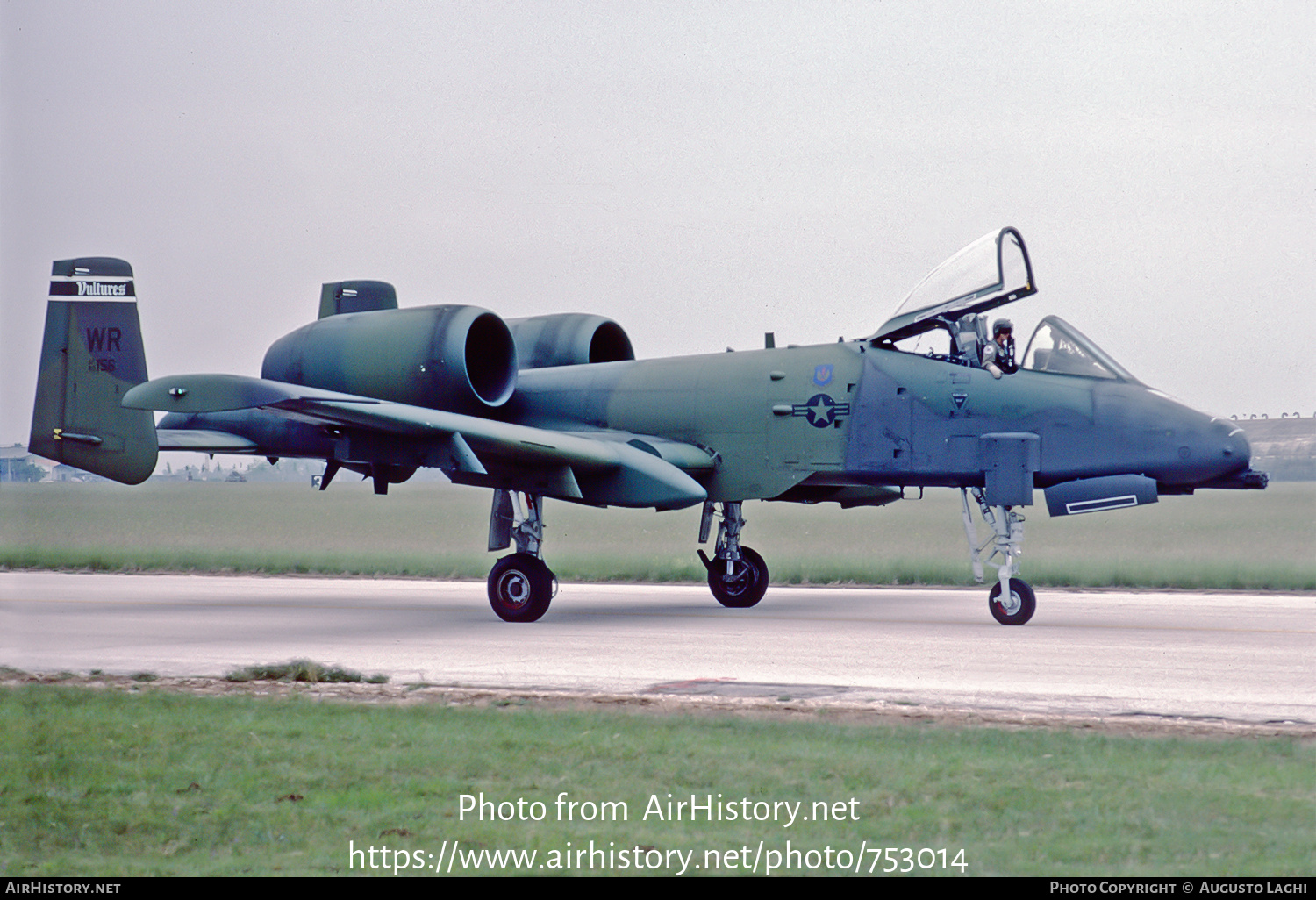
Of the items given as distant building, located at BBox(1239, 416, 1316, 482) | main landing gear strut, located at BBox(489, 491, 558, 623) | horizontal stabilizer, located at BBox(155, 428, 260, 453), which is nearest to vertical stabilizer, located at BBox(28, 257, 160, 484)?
horizontal stabilizer, located at BBox(155, 428, 260, 453)

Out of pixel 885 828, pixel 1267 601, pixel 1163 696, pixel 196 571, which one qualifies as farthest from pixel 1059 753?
pixel 196 571

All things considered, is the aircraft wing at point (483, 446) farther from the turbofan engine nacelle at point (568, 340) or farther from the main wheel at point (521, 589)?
the turbofan engine nacelle at point (568, 340)

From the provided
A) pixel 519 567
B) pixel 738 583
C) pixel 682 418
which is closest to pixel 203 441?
pixel 519 567

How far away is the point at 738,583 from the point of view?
17375 mm

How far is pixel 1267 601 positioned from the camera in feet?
57.0

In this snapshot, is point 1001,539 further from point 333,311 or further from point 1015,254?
point 333,311

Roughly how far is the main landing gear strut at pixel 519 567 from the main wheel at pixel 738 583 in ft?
8.50

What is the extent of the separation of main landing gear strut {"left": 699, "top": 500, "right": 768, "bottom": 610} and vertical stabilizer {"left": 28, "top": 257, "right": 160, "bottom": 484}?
684cm

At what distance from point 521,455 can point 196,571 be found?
12.0 metres

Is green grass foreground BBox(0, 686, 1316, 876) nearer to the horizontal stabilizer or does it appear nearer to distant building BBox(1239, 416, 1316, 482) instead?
the horizontal stabilizer

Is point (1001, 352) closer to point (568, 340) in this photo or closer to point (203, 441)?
point (568, 340)

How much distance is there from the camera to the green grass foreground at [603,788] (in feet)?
17.8

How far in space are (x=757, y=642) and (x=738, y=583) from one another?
4.29 meters

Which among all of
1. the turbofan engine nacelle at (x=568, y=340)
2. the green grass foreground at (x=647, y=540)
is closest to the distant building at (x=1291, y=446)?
the green grass foreground at (x=647, y=540)
